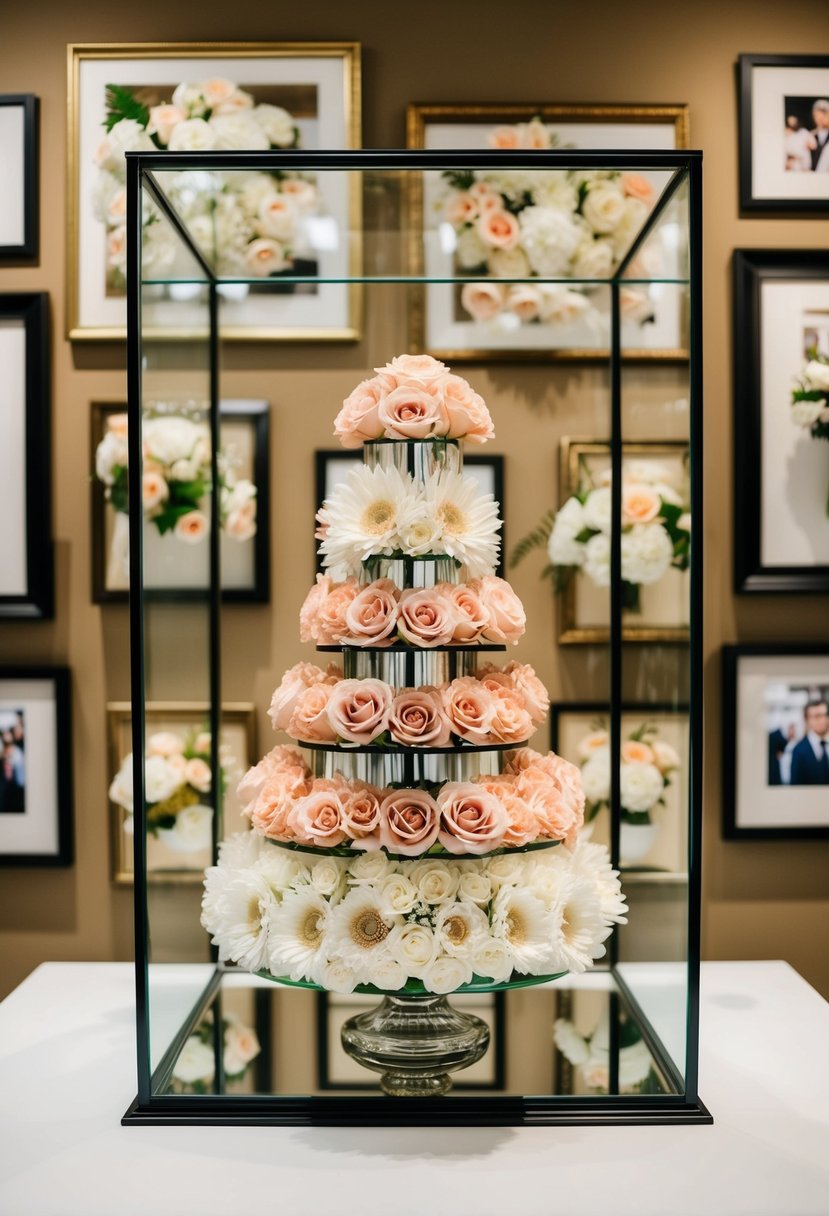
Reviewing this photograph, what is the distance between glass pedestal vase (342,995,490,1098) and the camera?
124 centimetres

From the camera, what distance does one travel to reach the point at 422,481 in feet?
3.97

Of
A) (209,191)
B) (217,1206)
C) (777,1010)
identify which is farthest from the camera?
(777,1010)

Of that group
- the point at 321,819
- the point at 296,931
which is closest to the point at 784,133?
the point at 321,819

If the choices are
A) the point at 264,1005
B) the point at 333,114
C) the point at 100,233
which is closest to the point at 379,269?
the point at 333,114

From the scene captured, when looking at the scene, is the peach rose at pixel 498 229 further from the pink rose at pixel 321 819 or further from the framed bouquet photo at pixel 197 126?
the pink rose at pixel 321 819

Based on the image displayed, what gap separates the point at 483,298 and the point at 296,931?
43.8 inches

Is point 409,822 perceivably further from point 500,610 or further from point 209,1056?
point 209,1056

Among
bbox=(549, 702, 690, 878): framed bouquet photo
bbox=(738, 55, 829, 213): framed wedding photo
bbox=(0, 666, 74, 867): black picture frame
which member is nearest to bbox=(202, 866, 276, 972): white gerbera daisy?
bbox=(549, 702, 690, 878): framed bouquet photo

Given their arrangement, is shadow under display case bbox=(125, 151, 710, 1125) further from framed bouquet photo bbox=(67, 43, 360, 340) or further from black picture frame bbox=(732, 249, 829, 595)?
black picture frame bbox=(732, 249, 829, 595)

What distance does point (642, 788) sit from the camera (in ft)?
5.62

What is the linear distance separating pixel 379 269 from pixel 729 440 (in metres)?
0.80

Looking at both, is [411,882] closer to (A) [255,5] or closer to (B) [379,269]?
(B) [379,269]

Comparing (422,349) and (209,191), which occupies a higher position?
(209,191)

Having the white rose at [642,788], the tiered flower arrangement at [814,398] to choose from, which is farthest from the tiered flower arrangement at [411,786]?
the tiered flower arrangement at [814,398]
